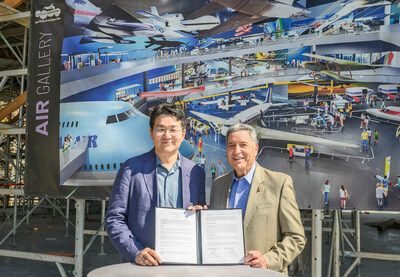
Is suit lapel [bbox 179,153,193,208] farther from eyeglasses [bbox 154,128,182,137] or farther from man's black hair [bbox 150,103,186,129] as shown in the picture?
man's black hair [bbox 150,103,186,129]

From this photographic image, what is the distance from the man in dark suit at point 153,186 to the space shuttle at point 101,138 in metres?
2.42

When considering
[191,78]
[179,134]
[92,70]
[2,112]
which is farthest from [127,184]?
[2,112]

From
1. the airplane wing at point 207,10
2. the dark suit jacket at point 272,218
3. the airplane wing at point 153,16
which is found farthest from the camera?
the airplane wing at point 153,16

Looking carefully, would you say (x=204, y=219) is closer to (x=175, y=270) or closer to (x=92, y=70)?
(x=175, y=270)

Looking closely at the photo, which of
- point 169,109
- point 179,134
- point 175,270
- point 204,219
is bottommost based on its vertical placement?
point 175,270

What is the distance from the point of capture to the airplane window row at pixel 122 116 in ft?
16.3

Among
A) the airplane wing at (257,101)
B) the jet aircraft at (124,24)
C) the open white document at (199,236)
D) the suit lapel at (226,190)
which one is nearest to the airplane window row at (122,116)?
the jet aircraft at (124,24)

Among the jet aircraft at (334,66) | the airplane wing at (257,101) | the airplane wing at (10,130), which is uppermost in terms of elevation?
the jet aircraft at (334,66)

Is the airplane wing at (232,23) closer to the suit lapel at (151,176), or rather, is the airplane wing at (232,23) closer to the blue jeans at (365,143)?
the blue jeans at (365,143)

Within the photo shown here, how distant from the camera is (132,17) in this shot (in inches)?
199

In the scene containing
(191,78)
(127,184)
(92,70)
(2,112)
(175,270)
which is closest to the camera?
(175,270)

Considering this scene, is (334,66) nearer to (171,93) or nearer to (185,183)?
(171,93)

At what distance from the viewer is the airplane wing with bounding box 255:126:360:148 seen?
4.17 metres

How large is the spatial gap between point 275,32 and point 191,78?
1188mm
